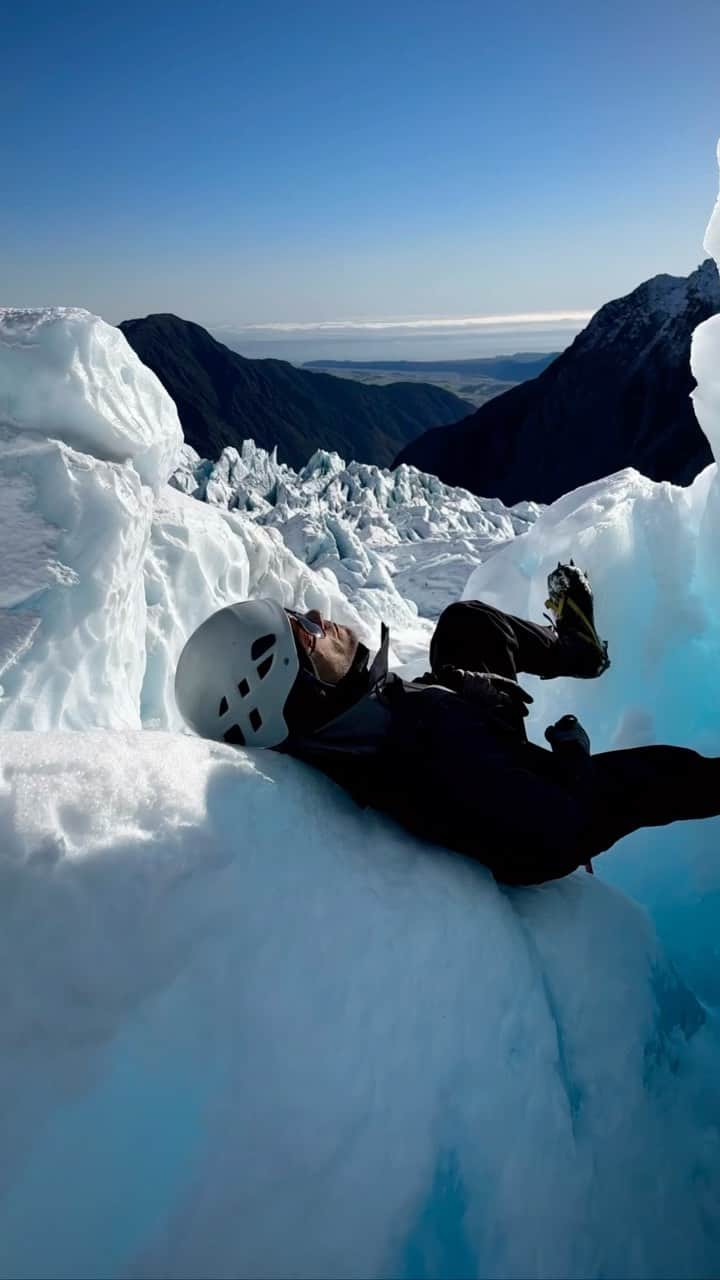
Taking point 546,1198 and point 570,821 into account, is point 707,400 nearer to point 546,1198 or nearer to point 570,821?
point 570,821

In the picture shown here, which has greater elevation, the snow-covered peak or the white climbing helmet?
the snow-covered peak

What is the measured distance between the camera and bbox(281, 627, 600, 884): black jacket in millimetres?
2250

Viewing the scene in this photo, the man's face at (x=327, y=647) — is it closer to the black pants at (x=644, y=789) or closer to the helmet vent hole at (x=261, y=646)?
the helmet vent hole at (x=261, y=646)

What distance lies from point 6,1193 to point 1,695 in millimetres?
2900

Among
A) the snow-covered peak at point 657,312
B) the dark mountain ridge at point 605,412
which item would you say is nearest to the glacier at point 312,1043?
the dark mountain ridge at point 605,412

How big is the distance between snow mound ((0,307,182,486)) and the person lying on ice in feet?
11.0

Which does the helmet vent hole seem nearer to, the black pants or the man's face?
the man's face

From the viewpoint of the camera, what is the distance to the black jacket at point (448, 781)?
2.25 meters

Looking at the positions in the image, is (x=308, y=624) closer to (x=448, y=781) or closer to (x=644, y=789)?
(x=448, y=781)

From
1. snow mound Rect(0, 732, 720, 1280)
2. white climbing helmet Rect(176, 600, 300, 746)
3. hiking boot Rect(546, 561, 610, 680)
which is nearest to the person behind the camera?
snow mound Rect(0, 732, 720, 1280)

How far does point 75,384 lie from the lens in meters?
5.06

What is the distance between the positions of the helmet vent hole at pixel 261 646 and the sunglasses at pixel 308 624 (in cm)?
13

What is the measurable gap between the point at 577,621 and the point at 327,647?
52.6 inches

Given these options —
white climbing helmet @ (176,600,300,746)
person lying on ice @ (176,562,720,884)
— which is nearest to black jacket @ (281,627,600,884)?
person lying on ice @ (176,562,720,884)
